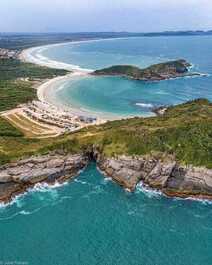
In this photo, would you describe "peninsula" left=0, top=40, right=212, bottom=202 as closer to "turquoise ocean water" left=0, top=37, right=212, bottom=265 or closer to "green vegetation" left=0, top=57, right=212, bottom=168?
"green vegetation" left=0, top=57, right=212, bottom=168

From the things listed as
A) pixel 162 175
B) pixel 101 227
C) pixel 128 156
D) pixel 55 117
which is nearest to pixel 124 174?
pixel 128 156

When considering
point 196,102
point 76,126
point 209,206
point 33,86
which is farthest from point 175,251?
point 33,86

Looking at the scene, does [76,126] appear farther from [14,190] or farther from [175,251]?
[175,251]

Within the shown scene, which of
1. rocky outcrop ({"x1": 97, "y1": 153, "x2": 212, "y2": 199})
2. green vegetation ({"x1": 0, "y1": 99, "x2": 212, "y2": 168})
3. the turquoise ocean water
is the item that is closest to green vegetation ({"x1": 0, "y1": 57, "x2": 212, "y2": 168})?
green vegetation ({"x1": 0, "y1": 99, "x2": 212, "y2": 168})

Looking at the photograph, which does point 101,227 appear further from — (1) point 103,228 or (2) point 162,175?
(2) point 162,175

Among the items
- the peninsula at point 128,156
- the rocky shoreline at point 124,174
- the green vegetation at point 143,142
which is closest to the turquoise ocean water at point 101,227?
the rocky shoreline at point 124,174

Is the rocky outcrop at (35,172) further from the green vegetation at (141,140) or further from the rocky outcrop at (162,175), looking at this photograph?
the rocky outcrop at (162,175)
